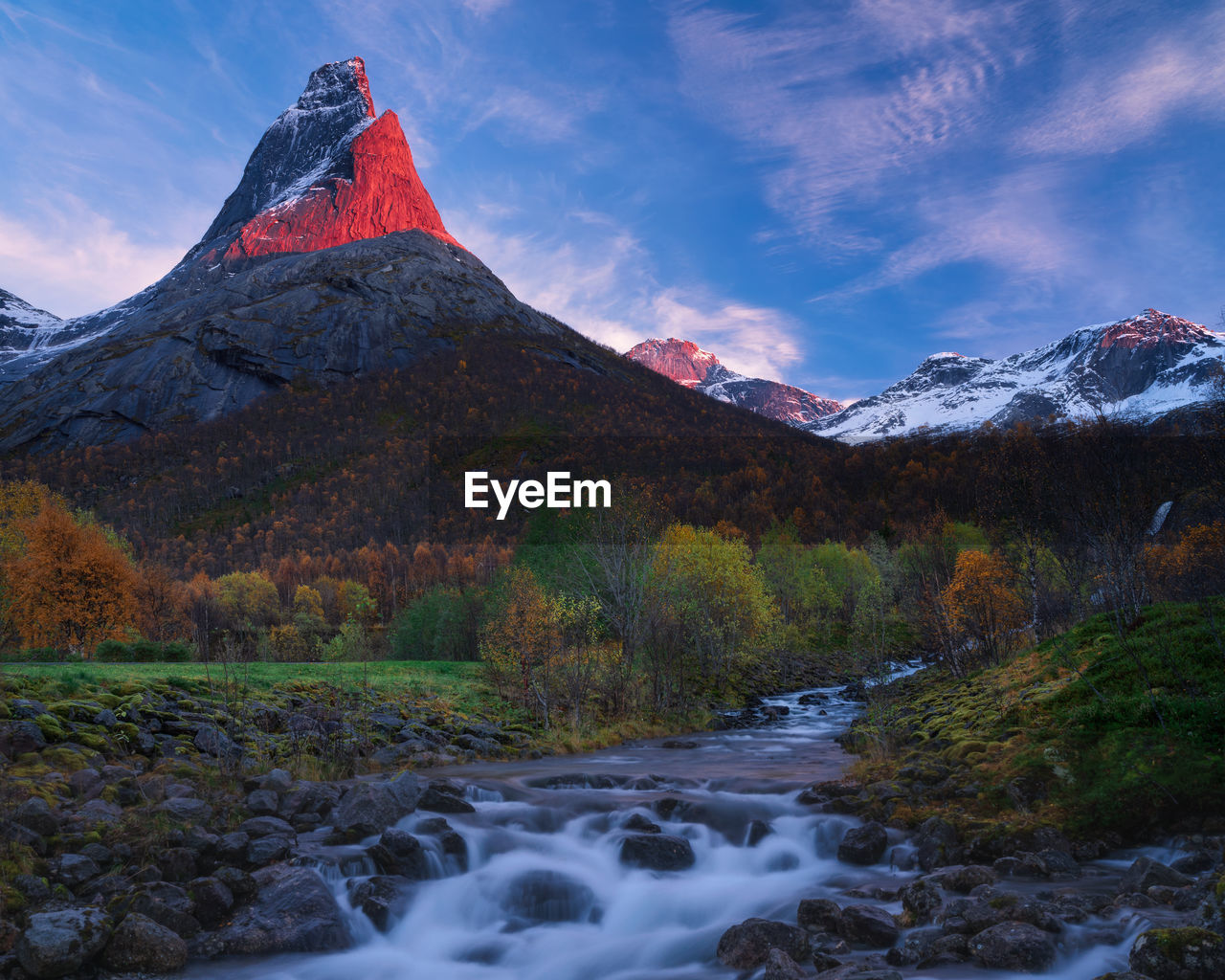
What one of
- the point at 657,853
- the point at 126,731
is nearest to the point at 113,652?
the point at 126,731

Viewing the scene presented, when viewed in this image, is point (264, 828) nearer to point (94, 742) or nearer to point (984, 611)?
point (94, 742)

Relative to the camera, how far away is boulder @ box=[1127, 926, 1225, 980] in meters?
7.05

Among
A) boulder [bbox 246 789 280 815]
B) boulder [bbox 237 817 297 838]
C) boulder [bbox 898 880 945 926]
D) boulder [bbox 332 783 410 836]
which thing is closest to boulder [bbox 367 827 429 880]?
boulder [bbox 332 783 410 836]

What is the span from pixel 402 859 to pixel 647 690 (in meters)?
24.4

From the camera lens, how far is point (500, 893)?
13.2 metres

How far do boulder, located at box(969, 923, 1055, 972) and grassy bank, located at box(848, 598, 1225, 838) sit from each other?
442cm

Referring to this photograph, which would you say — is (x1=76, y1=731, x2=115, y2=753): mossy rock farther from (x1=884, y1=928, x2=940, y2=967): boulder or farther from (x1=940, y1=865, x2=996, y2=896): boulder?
(x1=940, y1=865, x2=996, y2=896): boulder

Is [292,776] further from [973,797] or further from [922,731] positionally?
[922,731]

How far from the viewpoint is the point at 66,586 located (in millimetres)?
46375

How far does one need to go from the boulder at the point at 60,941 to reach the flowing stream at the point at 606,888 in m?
1.33

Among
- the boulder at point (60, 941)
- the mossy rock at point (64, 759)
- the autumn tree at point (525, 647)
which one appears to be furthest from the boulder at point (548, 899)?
the autumn tree at point (525, 647)

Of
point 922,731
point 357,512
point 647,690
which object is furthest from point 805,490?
point 922,731

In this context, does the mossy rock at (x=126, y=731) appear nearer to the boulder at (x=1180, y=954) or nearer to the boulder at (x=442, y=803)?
the boulder at (x=442, y=803)

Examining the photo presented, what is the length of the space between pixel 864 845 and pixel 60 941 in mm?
12823
